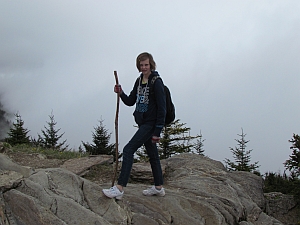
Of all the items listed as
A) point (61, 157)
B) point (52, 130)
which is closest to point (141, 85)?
point (61, 157)

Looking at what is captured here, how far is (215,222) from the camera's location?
6.19 metres

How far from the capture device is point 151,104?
5730 mm

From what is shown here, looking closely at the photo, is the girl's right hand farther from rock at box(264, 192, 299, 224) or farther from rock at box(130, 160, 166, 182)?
rock at box(264, 192, 299, 224)

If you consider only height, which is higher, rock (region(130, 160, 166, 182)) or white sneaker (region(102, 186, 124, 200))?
rock (region(130, 160, 166, 182))

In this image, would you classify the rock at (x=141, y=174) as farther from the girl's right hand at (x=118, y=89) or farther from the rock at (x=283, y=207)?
the rock at (x=283, y=207)

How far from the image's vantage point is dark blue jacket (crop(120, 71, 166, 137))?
18.4 feet

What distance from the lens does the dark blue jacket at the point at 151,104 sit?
5.60m

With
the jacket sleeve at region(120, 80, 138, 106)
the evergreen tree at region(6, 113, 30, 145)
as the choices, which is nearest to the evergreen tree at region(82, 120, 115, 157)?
the evergreen tree at region(6, 113, 30, 145)

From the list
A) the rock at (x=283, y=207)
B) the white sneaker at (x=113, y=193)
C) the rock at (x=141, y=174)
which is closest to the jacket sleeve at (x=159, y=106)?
the white sneaker at (x=113, y=193)

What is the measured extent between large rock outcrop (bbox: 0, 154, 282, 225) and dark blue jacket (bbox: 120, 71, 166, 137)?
1.32 meters

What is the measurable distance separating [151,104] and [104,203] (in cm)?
175

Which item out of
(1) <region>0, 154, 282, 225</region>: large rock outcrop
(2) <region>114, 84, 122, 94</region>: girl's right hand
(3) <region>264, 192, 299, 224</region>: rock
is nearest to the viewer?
(1) <region>0, 154, 282, 225</region>: large rock outcrop

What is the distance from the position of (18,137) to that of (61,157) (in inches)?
341

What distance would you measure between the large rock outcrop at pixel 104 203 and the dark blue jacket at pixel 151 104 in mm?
1317
